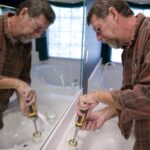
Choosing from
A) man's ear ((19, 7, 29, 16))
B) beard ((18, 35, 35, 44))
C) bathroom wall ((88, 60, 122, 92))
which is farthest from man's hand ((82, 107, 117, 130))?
bathroom wall ((88, 60, 122, 92))

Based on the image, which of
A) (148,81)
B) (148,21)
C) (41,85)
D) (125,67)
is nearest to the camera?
(148,81)

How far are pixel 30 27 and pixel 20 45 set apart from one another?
87 millimetres

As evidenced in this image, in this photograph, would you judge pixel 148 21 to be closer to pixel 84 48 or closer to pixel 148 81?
pixel 148 81

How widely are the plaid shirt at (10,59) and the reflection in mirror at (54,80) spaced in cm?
4

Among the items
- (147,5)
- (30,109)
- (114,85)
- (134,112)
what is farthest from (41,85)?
(147,5)

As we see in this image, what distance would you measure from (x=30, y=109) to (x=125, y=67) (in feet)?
1.63

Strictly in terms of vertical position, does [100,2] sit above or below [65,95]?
above

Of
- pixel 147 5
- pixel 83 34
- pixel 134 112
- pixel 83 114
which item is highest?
pixel 147 5

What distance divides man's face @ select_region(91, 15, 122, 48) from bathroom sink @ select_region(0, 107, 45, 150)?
493 millimetres

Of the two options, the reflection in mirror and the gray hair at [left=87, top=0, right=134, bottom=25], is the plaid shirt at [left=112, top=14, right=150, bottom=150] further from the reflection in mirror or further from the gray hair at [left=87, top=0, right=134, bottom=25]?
the reflection in mirror

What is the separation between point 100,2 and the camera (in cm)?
110

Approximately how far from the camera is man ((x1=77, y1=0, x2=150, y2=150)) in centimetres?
92

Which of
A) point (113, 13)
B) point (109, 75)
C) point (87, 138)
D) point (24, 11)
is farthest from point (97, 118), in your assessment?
point (109, 75)

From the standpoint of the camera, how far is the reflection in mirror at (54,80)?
3.54 feet
